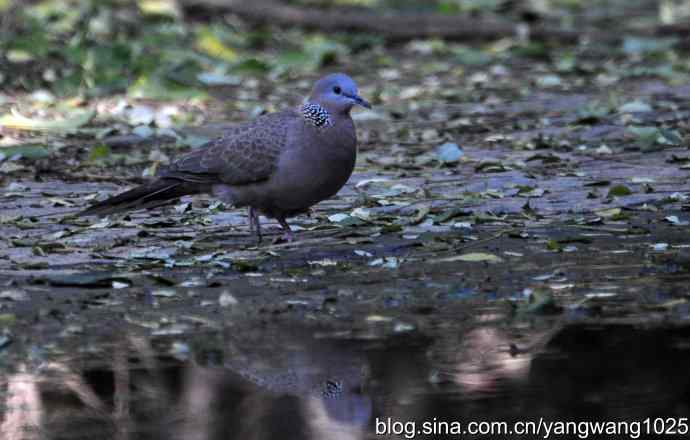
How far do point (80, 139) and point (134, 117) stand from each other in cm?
62

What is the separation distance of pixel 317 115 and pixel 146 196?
39.7 inches

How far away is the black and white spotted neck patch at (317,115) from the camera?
7043 millimetres

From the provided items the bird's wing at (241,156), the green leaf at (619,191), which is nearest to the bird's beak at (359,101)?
the bird's wing at (241,156)

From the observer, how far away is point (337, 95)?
7.14 meters

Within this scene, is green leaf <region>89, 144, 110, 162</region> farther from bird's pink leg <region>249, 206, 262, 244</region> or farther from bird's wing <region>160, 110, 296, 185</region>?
bird's pink leg <region>249, 206, 262, 244</region>

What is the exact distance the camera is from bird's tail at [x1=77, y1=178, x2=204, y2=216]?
7273 millimetres

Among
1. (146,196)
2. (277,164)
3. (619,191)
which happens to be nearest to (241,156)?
(277,164)

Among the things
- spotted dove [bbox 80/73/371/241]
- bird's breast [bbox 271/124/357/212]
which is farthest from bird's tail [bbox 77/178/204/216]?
bird's breast [bbox 271/124/357/212]

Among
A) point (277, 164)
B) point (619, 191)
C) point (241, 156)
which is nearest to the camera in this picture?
point (277, 164)

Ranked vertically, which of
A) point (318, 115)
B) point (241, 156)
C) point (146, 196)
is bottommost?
point (146, 196)

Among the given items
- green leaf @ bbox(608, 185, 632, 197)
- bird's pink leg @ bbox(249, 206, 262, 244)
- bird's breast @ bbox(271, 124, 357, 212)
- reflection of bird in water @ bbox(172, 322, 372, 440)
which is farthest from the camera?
green leaf @ bbox(608, 185, 632, 197)

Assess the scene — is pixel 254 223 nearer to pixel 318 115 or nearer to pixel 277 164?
pixel 277 164

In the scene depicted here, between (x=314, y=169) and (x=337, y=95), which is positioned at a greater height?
(x=337, y=95)

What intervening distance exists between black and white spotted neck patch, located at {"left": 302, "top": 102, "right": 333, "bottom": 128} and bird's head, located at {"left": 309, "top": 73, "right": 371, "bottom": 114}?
28mm
